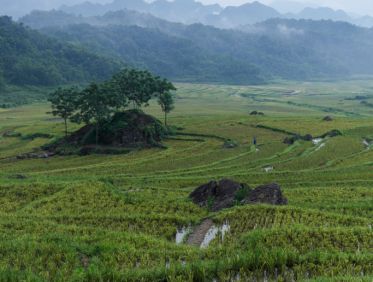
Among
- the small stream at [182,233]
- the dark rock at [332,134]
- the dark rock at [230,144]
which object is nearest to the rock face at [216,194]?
the small stream at [182,233]

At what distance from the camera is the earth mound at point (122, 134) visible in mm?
81625

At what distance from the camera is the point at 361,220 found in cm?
2909

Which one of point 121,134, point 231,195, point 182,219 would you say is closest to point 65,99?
point 121,134

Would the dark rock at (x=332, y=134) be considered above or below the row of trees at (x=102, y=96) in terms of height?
below

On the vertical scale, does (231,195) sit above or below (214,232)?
above

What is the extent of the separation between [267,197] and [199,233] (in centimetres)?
830

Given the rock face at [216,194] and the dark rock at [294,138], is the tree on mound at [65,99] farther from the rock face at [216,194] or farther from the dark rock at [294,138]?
the rock face at [216,194]

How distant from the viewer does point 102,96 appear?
81625 millimetres

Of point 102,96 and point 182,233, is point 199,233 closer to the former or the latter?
point 182,233

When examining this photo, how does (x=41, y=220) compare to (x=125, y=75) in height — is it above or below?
Answer: below

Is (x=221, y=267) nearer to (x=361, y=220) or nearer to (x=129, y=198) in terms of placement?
(x=361, y=220)

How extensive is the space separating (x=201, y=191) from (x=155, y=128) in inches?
1953

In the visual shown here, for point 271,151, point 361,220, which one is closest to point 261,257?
point 361,220

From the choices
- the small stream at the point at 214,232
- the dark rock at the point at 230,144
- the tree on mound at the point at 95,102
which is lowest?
the dark rock at the point at 230,144
